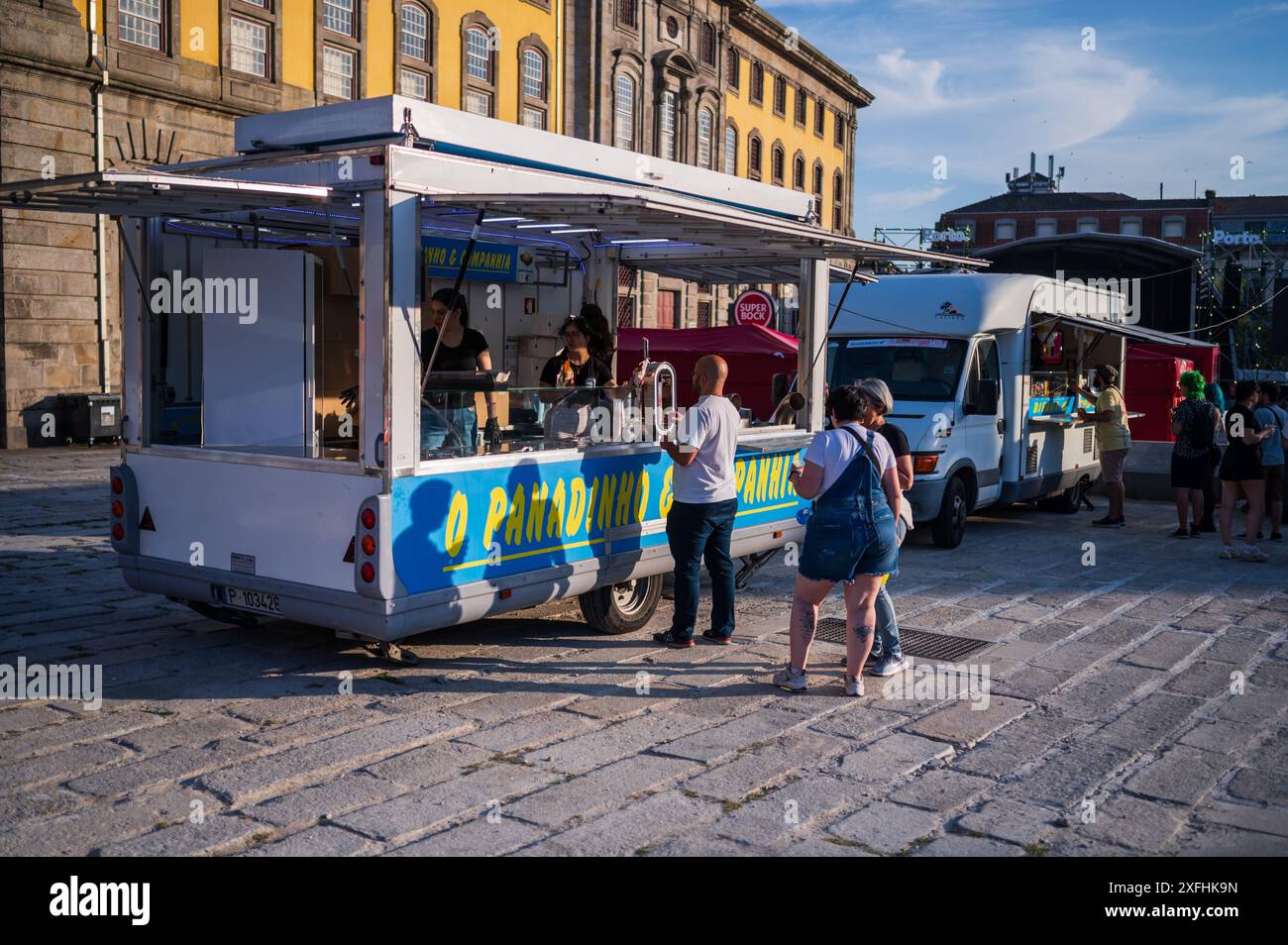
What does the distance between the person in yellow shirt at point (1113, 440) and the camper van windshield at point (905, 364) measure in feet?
9.37

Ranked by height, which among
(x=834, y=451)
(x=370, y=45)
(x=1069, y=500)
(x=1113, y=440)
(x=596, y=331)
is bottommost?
(x=1069, y=500)

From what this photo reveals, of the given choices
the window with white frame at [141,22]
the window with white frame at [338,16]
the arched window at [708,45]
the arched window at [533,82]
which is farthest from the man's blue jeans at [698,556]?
the arched window at [708,45]

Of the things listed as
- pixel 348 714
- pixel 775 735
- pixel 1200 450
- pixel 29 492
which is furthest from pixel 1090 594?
pixel 29 492

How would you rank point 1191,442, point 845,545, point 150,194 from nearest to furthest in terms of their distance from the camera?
1. point 150,194
2. point 845,545
3. point 1191,442

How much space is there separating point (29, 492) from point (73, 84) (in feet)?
29.4

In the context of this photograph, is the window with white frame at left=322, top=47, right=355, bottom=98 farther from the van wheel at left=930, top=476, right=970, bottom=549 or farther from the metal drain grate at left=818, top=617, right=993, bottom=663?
the metal drain grate at left=818, top=617, right=993, bottom=663

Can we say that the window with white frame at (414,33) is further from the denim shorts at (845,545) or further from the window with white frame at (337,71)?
the denim shorts at (845,545)

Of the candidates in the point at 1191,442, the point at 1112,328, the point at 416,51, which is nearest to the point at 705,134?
the point at 416,51

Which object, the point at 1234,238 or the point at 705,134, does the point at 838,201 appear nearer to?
the point at 705,134

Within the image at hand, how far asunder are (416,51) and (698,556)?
22.4 m

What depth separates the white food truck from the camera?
667 centimetres

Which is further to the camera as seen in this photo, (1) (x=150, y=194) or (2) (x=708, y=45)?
(2) (x=708, y=45)

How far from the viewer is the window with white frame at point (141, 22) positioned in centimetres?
2147

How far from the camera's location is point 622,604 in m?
8.70
